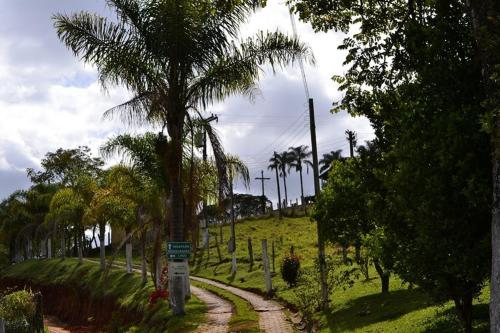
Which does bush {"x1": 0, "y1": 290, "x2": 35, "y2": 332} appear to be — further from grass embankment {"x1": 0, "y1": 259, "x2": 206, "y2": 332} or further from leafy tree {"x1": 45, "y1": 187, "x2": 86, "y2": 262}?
leafy tree {"x1": 45, "y1": 187, "x2": 86, "y2": 262}

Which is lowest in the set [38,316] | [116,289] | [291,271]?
[38,316]

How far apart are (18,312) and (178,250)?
8726mm

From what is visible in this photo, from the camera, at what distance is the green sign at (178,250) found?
1664 centimetres

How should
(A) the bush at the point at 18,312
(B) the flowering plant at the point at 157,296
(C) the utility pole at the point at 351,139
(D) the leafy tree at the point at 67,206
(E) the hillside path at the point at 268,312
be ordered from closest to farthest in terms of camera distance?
(E) the hillside path at the point at 268,312, (B) the flowering plant at the point at 157,296, (A) the bush at the point at 18,312, (D) the leafy tree at the point at 67,206, (C) the utility pole at the point at 351,139

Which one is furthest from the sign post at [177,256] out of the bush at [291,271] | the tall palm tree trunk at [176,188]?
the bush at [291,271]

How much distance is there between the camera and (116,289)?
29.7 m

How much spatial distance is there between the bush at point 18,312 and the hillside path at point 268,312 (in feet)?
27.6

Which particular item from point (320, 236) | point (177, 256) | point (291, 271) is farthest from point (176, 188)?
point (291, 271)

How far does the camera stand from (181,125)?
55.4 feet

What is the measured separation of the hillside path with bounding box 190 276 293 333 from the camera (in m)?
15.4

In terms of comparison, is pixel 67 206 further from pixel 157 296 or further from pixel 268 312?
pixel 268 312

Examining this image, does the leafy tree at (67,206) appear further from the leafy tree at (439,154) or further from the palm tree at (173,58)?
the leafy tree at (439,154)

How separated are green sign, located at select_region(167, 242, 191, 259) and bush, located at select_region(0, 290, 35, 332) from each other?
8270 millimetres

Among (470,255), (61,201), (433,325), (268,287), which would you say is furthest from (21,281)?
(470,255)
